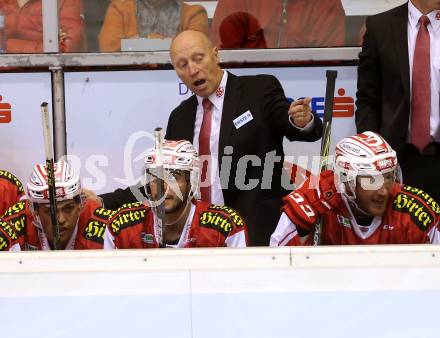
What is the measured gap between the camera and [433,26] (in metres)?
3.92

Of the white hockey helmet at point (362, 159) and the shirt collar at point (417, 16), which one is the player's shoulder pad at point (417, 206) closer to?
the white hockey helmet at point (362, 159)

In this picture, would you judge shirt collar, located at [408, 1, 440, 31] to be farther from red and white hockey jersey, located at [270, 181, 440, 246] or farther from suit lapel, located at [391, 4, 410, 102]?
red and white hockey jersey, located at [270, 181, 440, 246]

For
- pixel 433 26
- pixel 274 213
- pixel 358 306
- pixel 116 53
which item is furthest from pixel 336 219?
pixel 116 53

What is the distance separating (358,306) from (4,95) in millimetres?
2738

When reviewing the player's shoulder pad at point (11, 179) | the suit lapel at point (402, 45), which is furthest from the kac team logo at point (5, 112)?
the suit lapel at point (402, 45)

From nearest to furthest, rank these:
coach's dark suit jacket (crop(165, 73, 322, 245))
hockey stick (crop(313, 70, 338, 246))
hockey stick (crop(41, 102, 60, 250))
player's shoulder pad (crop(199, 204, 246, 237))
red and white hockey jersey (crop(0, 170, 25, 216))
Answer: hockey stick (crop(41, 102, 60, 250)), hockey stick (crop(313, 70, 338, 246)), player's shoulder pad (crop(199, 204, 246, 237)), coach's dark suit jacket (crop(165, 73, 322, 245)), red and white hockey jersey (crop(0, 170, 25, 216))

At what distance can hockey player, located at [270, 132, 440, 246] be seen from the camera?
11.8 feet

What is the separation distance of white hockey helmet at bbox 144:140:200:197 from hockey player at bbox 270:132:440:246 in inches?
15.6

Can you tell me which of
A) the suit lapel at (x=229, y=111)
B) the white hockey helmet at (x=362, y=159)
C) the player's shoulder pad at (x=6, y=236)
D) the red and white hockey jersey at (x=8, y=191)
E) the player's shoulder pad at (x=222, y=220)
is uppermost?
the suit lapel at (x=229, y=111)

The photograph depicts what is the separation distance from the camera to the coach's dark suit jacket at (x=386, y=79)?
3943 millimetres

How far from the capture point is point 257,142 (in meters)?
4.05

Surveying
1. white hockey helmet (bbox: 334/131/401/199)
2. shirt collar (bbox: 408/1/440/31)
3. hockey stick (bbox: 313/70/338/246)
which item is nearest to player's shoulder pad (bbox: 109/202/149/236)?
hockey stick (bbox: 313/70/338/246)

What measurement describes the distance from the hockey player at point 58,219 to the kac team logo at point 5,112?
90cm

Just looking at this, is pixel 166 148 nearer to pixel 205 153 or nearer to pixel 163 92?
pixel 205 153
